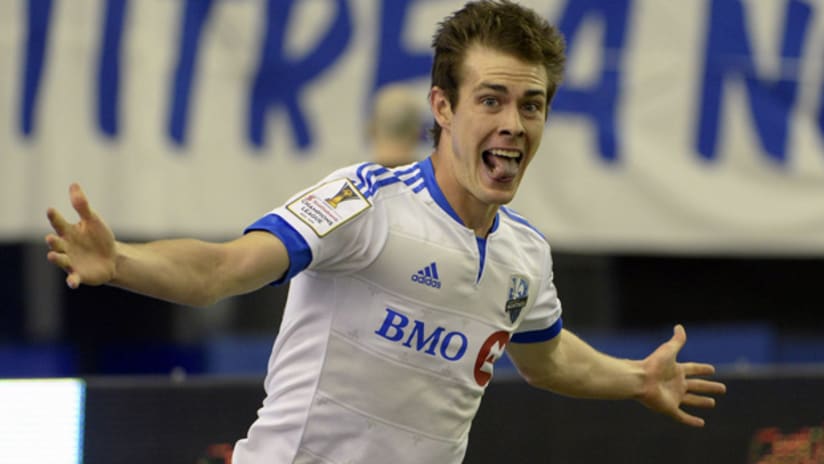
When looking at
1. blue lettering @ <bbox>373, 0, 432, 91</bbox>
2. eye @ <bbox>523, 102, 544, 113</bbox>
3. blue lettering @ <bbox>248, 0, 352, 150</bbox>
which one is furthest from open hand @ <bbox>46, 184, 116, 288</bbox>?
blue lettering @ <bbox>373, 0, 432, 91</bbox>

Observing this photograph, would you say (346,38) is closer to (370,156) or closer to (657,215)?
(370,156)

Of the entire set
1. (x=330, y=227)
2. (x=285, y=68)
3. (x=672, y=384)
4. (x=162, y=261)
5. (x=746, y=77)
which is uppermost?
(x=746, y=77)

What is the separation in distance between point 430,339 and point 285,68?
3485 millimetres

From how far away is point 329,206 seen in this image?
10.8ft

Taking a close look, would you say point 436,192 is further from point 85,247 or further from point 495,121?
point 85,247

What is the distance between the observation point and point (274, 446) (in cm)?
348

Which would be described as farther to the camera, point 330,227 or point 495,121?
point 495,121

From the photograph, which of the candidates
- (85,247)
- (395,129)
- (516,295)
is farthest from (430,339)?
(395,129)

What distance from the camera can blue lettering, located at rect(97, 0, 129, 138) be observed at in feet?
20.8

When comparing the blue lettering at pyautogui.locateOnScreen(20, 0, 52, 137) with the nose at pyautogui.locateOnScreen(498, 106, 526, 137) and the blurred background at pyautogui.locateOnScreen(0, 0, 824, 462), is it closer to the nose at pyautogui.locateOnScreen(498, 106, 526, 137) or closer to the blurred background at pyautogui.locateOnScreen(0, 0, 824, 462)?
the blurred background at pyautogui.locateOnScreen(0, 0, 824, 462)

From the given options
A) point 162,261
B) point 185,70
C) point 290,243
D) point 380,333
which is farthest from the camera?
point 185,70

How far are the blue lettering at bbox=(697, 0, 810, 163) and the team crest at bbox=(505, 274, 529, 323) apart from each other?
13.2 ft

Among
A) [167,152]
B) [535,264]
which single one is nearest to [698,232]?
[167,152]

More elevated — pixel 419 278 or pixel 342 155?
pixel 342 155
